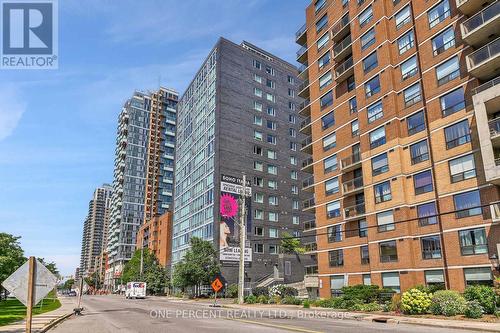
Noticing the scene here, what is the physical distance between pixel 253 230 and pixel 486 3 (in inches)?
1932

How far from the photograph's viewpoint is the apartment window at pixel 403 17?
129 ft

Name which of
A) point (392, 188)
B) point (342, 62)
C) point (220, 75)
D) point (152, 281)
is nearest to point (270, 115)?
point (220, 75)

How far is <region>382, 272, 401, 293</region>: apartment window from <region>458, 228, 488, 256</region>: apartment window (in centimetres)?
647

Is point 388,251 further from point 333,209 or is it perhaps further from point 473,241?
point 333,209

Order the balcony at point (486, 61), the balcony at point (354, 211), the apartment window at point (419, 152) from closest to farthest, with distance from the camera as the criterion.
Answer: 1. the balcony at point (486, 61)
2. the apartment window at point (419, 152)
3. the balcony at point (354, 211)

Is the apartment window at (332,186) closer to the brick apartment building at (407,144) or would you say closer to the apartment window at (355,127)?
the brick apartment building at (407,144)

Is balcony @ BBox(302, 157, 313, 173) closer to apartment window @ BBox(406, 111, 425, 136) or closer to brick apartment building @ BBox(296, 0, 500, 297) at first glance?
brick apartment building @ BBox(296, 0, 500, 297)

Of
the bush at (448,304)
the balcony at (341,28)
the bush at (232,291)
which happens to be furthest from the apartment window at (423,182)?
the bush at (232,291)

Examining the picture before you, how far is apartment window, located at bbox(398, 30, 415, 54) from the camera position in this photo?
38.5 m

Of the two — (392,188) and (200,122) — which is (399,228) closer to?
(392,188)

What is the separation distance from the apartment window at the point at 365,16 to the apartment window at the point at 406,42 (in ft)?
17.1

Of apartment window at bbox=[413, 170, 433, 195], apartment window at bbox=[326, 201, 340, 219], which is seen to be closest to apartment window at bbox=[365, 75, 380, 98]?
apartment window at bbox=[413, 170, 433, 195]

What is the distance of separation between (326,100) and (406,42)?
1265 centimetres

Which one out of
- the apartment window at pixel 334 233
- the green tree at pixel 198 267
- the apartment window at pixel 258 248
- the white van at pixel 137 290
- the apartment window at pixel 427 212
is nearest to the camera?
the apartment window at pixel 427 212
